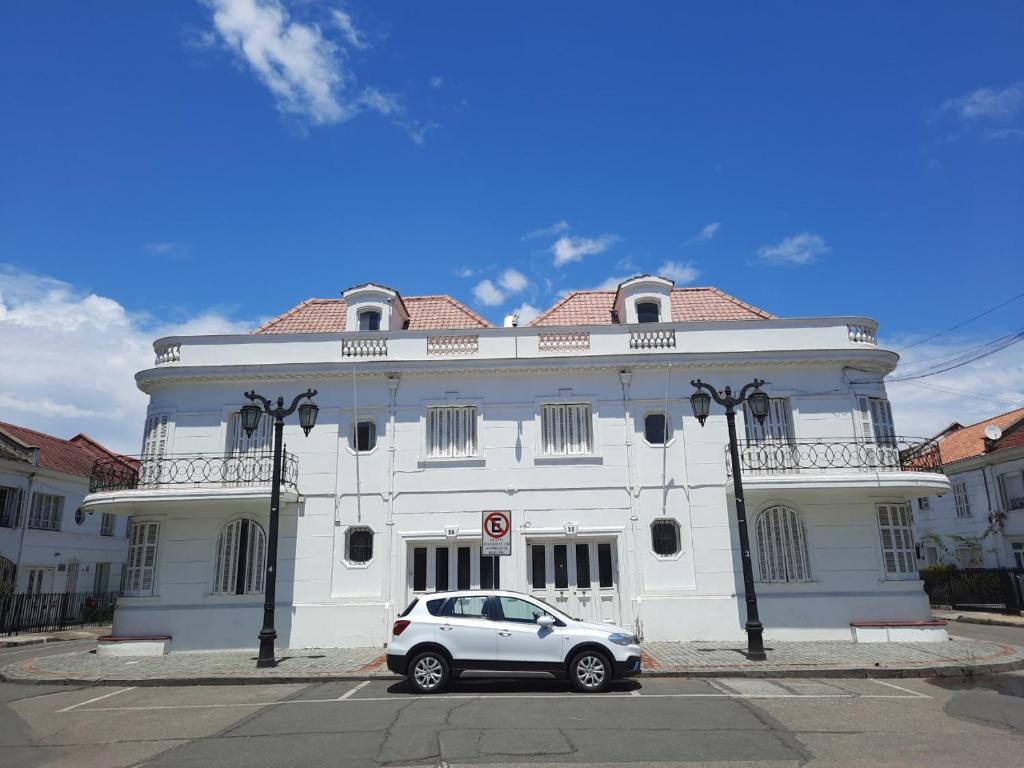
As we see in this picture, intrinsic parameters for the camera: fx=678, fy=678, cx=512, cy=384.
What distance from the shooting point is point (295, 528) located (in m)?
16.7

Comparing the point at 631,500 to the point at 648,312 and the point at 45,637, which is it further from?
the point at 45,637

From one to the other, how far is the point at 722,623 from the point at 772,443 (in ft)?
14.9

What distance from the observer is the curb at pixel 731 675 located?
467 inches

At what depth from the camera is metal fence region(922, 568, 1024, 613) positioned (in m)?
24.3

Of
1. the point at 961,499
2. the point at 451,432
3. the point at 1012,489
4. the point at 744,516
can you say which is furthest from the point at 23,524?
the point at 1012,489

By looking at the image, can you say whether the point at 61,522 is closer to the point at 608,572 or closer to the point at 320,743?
the point at 608,572

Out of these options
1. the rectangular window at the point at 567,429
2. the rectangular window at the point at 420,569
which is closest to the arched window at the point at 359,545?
the rectangular window at the point at 420,569

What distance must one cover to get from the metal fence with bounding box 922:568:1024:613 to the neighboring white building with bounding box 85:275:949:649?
1198cm

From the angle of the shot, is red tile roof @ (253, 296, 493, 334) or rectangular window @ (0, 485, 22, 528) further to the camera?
rectangular window @ (0, 485, 22, 528)

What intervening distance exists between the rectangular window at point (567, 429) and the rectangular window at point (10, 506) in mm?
22569

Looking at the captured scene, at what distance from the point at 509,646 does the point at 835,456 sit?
1015cm

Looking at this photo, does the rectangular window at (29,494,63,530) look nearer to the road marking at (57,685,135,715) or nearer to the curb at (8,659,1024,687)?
the curb at (8,659,1024,687)

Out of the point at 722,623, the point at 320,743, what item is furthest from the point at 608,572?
the point at 320,743

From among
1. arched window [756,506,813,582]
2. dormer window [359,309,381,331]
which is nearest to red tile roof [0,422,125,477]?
dormer window [359,309,381,331]
